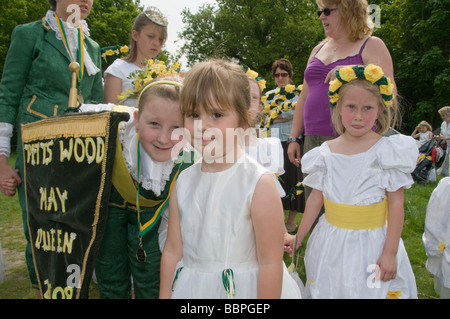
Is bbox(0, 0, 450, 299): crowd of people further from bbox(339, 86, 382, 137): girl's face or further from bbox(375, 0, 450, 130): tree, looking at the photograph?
bbox(375, 0, 450, 130): tree

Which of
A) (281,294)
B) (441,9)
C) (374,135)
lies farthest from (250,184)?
(441,9)

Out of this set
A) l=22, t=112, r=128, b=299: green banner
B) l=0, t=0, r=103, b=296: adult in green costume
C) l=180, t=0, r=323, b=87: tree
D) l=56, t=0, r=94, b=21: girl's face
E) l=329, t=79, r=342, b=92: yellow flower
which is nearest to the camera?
l=22, t=112, r=128, b=299: green banner

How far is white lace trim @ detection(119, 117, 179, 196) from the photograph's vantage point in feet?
6.79

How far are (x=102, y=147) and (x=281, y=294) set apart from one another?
1.11 m

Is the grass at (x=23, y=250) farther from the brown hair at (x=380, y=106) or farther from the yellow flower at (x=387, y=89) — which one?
the yellow flower at (x=387, y=89)

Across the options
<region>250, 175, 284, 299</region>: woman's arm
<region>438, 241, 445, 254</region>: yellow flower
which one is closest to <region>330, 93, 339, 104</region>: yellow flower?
<region>250, 175, 284, 299</region>: woman's arm

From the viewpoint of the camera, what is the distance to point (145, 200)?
2131mm

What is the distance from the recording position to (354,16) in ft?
8.55

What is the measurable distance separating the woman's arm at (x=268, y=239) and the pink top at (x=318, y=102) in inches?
55.4

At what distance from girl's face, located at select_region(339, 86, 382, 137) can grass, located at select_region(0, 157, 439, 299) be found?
1.66 metres

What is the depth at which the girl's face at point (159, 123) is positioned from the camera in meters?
1.97

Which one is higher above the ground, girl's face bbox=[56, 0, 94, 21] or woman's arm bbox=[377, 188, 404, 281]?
girl's face bbox=[56, 0, 94, 21]

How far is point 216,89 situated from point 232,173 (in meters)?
0.37

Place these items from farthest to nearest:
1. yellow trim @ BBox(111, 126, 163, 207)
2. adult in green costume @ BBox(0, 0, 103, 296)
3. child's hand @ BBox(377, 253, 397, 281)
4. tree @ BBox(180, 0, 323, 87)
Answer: tree @ BBox(180, 0, 323, 87) < adult in green costume @ BBox(0, 0, 103, 296) < child's hand @ BBox(377, 253, 397, 281) < yellow trim @ BBox(111, 126, 163, 207)
